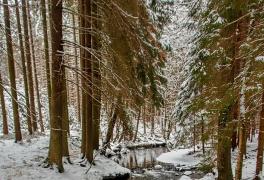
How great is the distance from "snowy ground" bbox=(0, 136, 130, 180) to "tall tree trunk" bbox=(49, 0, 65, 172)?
1.65 ft

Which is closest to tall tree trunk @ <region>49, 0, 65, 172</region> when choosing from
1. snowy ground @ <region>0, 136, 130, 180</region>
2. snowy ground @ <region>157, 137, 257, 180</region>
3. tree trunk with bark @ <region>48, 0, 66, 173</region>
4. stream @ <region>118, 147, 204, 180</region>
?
tree trunk with bark @ <region>48, 0, 66, 173</region>

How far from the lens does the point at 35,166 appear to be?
1054 cm

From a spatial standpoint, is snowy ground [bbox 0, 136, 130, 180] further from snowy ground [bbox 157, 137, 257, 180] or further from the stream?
snowy ground [bbox 157, 137, 257, 180]

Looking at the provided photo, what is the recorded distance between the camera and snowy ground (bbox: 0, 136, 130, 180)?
387 inches

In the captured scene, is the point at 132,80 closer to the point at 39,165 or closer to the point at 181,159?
the point at 39,165

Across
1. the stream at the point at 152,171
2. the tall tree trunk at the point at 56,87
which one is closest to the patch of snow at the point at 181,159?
the stream at the point at 152,171

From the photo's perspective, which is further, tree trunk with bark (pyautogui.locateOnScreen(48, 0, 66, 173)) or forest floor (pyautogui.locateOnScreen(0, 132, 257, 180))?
forest floor (pyautogui.locateOnScreen(0, 132, 257, 180))

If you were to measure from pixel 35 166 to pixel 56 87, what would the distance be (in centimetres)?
295

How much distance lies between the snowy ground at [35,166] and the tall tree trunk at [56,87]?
0.50 m

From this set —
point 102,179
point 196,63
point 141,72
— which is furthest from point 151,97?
point 102,179

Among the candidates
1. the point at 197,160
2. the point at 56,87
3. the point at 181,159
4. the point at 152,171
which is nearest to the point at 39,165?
the point at 56,87

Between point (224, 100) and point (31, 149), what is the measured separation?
9.10 metres

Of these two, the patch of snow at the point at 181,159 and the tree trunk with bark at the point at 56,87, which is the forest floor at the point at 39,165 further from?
the patch of snow at the point at 181,159

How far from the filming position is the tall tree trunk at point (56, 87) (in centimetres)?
891
